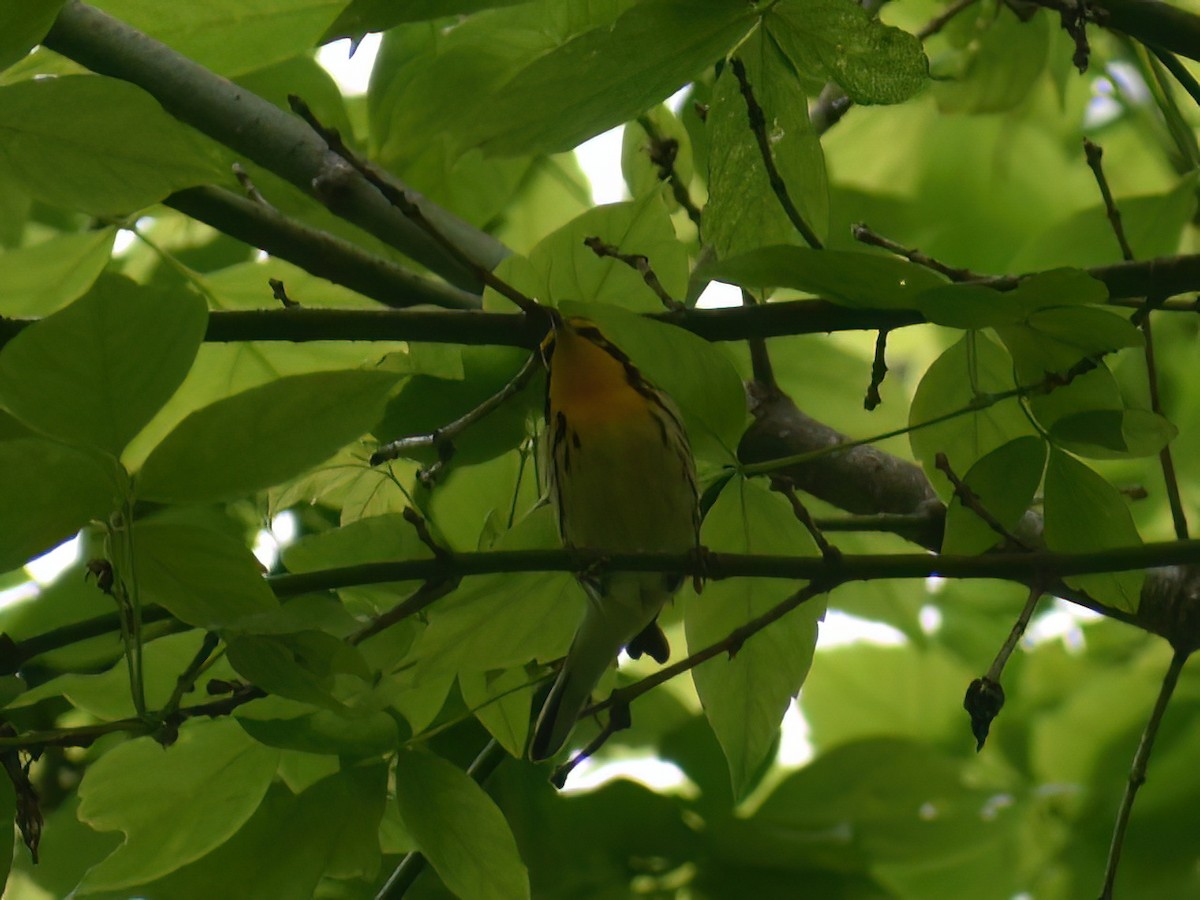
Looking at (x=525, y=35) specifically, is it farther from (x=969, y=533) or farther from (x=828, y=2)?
(x=969, y=533)

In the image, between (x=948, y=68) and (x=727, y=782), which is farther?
(x=948, y=68)

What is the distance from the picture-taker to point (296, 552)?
0.97 meters

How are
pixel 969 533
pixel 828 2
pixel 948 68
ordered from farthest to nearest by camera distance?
pixel 948 68, pixel 969 533, pixel 828 2

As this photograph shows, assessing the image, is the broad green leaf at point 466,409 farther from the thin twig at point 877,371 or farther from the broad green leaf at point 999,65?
the broad green leaf at point 999,65

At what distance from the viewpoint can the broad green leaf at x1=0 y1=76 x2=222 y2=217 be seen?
0.77m

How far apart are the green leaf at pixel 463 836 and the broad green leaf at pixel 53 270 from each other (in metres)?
0.65

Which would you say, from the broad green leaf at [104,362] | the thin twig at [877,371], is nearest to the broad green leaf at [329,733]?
the broad green leaf at [104,362]

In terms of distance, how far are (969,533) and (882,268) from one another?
0.77ft

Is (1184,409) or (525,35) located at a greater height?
(1184,409)

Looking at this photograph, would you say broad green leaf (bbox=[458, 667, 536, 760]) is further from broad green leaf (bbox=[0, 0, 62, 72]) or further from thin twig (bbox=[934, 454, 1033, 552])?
broad green leaf (bbox=[0, 0, 62, 72])

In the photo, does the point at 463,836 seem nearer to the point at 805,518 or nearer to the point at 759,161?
the point at 805,518

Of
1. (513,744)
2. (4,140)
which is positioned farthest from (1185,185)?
(4,140)

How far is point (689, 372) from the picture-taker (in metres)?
0.82

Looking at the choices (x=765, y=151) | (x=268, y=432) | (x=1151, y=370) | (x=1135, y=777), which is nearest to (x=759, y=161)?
(x=765, y=151)
